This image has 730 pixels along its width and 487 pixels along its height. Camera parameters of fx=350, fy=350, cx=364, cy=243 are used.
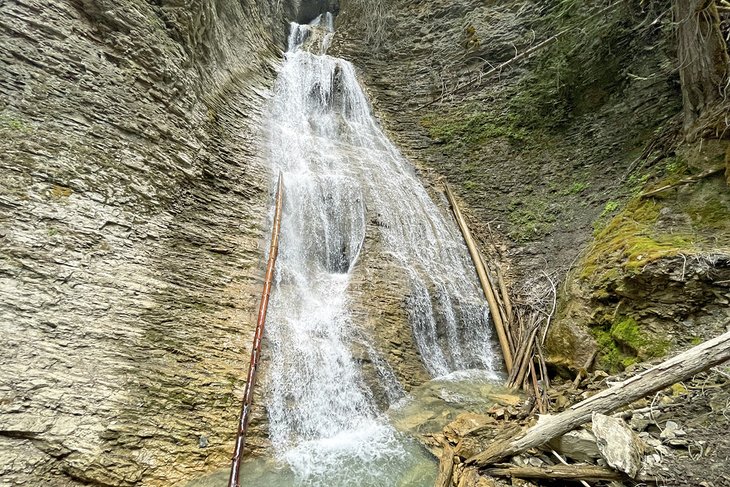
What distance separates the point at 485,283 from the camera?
702cm

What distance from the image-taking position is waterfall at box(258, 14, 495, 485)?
14.3ft

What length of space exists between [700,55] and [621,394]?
4.83 meters

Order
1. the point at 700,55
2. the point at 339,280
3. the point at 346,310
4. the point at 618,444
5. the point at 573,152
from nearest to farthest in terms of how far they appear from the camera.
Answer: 1. the point at 618,444
2. the point at 700,55
3. the point at 346,310
4. the point at 339,280
5. the point at 573,152

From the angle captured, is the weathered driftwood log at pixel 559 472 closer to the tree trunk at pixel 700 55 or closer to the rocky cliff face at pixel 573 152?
the rocky cliff face at pixel 573 152

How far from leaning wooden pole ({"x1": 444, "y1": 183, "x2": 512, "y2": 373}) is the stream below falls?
17cm

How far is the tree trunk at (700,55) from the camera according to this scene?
441cm

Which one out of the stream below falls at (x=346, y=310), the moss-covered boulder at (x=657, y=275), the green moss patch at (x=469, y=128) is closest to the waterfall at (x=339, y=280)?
the stream below falls at (x=346, y=310)

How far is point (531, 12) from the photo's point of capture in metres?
11.0

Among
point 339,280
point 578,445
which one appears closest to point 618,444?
point 578,445

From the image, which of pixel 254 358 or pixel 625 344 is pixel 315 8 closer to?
pixel 254 358

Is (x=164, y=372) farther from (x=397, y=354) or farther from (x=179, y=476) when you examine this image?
(x=397, y=354)

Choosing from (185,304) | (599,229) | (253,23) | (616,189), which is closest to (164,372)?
(185,304)

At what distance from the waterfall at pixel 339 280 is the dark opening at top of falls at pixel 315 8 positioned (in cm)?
1139

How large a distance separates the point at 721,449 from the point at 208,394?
4.67 metres
